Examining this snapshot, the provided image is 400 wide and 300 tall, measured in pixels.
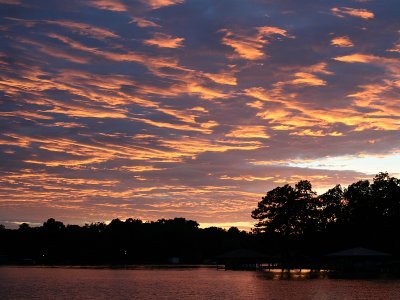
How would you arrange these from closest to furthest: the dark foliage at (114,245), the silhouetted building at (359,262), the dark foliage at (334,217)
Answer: the silhouetted building at (359,262)
the dark foliage at (334,217)
the dark foliage at (114,245)

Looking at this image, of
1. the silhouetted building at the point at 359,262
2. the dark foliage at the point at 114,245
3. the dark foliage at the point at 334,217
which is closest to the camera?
the silhouetted building at the point at 359,262

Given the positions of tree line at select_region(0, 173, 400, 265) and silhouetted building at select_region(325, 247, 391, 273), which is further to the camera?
tree line at select_region(0, 173, 400, 265)

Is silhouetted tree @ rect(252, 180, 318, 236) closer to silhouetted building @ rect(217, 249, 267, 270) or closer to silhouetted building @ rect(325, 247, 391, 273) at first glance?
silhouetted building @ rect(217, 249, 267, 270)

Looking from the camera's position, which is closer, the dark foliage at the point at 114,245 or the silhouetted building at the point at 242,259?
the silhouetted building at the point at 242,259

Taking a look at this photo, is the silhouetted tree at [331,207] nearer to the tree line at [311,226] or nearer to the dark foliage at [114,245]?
the tree line at [311,226]

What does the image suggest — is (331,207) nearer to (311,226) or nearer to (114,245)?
(311,226)

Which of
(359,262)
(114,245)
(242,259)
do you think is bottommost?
(359,262)

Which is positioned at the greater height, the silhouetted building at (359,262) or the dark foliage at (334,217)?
the dark foliage at (334,217)

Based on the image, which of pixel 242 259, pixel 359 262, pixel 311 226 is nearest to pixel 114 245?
pixel 242 259

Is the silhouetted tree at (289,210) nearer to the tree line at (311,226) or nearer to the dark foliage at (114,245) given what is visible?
the tree line at (311,226)

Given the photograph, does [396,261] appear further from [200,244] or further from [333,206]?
[200,244]

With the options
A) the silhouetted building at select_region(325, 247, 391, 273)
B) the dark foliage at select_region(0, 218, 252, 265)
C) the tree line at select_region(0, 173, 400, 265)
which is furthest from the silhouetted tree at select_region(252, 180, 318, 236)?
the dark foliage at select_region(0, 218, 252, 265)

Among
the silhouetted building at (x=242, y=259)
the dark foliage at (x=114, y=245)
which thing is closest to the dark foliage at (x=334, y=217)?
the silhouetted building at (x=242, y=259)

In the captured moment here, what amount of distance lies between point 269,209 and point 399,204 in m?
25.9
